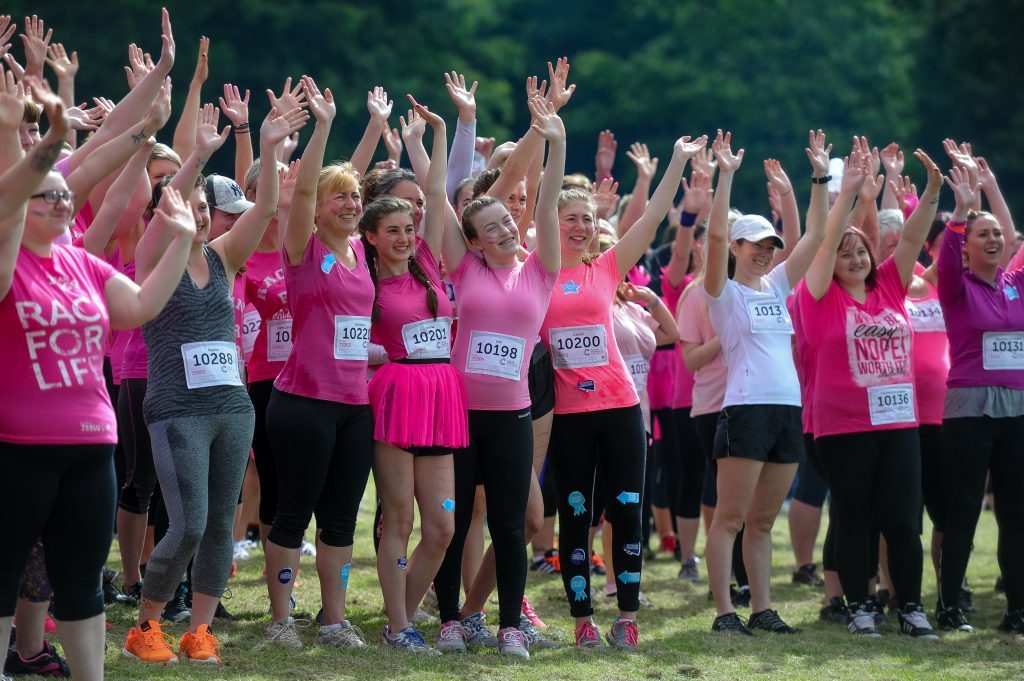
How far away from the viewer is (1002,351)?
270 inches

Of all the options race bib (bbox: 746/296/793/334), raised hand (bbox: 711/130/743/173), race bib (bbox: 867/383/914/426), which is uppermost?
raised hand (bbox: 711/130/743/173)

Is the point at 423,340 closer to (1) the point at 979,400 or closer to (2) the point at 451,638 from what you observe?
(2) the point at 451,638

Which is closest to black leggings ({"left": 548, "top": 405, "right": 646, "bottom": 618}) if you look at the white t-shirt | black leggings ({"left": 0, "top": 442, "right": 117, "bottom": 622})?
the white t-shirt

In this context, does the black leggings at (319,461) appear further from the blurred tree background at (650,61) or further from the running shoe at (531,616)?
the blurred tree background at (650,61)

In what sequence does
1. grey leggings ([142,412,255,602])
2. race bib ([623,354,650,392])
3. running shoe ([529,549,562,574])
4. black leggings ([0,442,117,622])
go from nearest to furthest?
1. black leggings ([0,442,117,622])
2. grey leggings ([142,412,255,602])
3. race bib ([623,354,650,392])
4. running shoe ([529,549,562,574])

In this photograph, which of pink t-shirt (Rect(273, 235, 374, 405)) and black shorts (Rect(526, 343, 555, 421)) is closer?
pink t-shirt (Rect(273, 235, 374, 405))

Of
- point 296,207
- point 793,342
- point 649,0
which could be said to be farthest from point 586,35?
point 296,207

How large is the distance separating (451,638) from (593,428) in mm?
1082

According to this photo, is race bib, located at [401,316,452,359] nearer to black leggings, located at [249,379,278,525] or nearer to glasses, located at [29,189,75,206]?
black leggings, located at [249,379,278,525]

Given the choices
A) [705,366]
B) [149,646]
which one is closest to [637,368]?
[705,366]

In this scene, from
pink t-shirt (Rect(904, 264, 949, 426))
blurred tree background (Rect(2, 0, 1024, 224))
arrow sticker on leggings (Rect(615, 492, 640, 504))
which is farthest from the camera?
blurred tree background (Rect(2, 0, 1024, 224))

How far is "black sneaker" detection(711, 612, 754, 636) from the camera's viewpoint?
6.48m

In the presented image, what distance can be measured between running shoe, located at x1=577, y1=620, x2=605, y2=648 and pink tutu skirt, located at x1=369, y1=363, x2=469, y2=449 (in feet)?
3.44

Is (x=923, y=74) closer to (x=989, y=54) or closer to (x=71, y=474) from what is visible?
(x=989, y=54)
